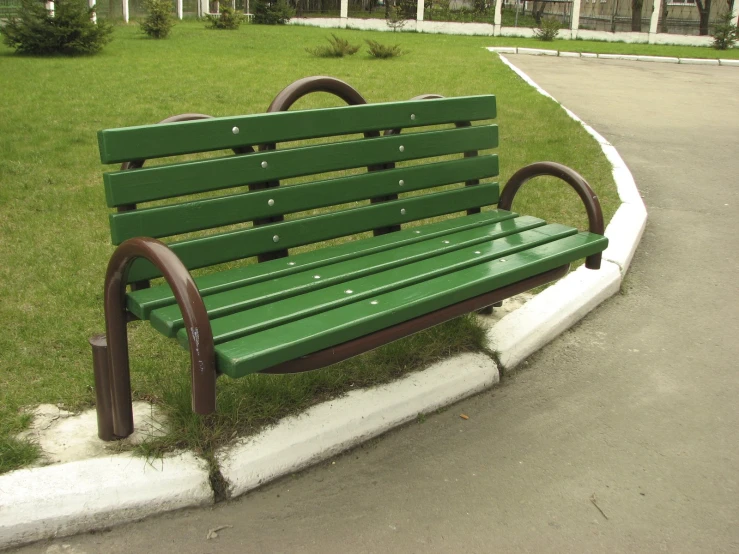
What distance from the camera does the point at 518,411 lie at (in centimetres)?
326

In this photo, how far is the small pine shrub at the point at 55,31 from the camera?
42.3ft

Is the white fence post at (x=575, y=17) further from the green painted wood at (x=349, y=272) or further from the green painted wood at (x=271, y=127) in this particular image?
the green painted wood at (x=349, y=272)

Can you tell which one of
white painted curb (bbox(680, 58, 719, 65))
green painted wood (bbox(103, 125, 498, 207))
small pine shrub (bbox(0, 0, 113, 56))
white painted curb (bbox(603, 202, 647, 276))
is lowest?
white painted curb (bbox(603, 202, 647, 276))

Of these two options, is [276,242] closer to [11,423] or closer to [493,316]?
[11,423]

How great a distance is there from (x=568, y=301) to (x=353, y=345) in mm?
1897

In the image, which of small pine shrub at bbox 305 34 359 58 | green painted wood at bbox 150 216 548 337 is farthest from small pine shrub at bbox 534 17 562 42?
green painted wood at bbox 150 216 548 337

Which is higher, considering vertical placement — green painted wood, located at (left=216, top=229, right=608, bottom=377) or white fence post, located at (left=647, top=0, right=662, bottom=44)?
white fence post, located at (left=647, top=0, right=662, bottom=44)

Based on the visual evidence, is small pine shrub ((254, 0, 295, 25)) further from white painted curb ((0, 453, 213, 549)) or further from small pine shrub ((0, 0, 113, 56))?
white painted curb ((0, 453, 213, 549))

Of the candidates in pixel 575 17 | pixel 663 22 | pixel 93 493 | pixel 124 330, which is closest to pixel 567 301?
pixel 124 330

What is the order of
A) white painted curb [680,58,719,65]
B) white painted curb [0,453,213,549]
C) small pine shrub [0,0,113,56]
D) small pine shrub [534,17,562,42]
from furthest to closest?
small pine shrub [534,17,562,42] < white painted curb [680,58,719,65] < small pine shrub [0,0,113,56] < white painted curb [0,453,213,549]

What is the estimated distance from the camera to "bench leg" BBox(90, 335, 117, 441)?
266 cm

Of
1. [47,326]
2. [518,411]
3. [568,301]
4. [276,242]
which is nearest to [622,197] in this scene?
[568,301]

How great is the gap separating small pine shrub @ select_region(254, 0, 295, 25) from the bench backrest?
24.8m

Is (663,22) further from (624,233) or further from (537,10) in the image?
(624,233)
